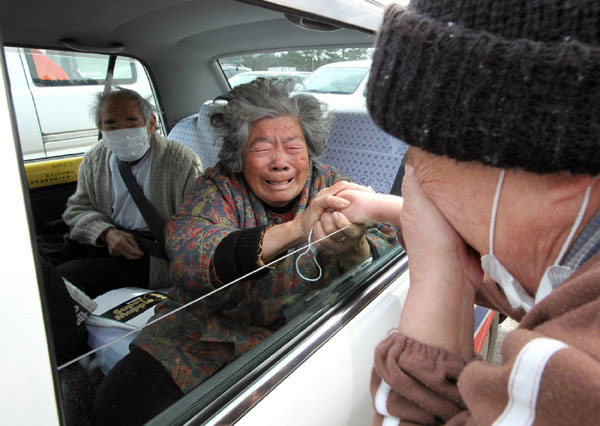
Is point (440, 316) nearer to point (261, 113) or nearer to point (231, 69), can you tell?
point (261, 113)

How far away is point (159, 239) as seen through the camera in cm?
267

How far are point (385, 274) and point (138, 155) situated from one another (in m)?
1.91

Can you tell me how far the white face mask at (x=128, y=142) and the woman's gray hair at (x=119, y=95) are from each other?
9 cm

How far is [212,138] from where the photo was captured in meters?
2.75

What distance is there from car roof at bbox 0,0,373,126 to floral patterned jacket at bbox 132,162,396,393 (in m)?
0.81

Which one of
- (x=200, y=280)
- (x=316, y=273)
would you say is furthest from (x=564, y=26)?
(x=200, y=280)

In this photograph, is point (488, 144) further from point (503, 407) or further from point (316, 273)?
point (316, 273)

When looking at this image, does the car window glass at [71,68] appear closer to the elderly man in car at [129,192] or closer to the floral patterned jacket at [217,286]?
the elderly man in car at [129,192]

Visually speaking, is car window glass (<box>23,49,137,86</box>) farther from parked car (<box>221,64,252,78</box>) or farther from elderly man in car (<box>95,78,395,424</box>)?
elderly man in car (<box>95,78,395,424</box>)

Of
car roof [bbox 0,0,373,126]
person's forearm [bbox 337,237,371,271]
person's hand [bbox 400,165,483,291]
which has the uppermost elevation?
car roof [bbox 0,0,373,126]

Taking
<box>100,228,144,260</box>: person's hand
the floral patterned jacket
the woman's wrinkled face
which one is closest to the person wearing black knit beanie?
the floral patterned jacket

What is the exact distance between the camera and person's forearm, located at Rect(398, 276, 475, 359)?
94cm

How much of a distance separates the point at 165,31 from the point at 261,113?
1.21 metres

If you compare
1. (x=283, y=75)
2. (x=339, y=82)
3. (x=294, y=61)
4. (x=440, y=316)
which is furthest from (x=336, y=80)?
(x=440, y=316)
